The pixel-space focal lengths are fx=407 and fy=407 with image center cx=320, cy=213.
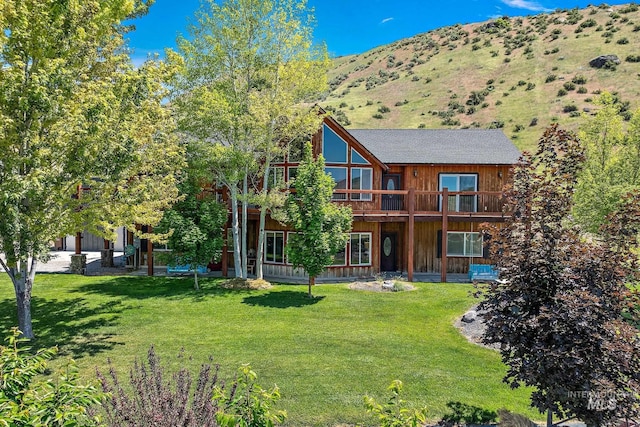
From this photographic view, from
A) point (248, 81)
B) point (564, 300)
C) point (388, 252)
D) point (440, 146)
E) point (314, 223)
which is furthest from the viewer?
point (440, 146)

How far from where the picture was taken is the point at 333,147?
22500 mm

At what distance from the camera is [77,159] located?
10914 millimetres

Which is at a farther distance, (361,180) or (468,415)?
(361,180)

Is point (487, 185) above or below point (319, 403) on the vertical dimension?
above

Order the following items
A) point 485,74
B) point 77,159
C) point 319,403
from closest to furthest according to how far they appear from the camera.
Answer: point 319,403
point 77,159
point 485,74

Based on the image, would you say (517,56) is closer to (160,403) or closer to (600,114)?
(600,114)

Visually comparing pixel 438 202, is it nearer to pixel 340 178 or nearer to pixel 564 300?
pixel 340 178

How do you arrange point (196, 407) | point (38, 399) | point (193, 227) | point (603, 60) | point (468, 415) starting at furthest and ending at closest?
point (603, 60) → point (193, 227) → point (468, 415) → point (196, 407) → point (38, 399)

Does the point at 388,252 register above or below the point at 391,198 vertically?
below

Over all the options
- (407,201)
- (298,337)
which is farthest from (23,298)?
(407,201)

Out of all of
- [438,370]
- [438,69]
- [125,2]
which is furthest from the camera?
[438,69]

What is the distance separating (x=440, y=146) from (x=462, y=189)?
11.2ft

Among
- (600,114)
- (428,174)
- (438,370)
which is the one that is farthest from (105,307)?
(600,114)

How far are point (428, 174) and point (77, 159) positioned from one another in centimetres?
1853
